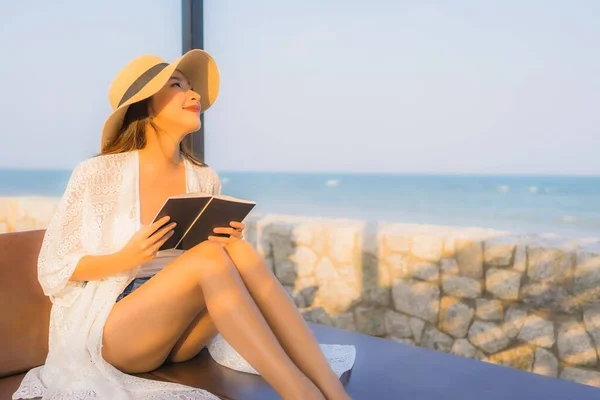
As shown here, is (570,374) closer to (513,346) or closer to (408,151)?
(513,346)

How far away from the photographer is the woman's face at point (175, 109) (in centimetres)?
201

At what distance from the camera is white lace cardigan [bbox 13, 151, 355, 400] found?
1.65 meters

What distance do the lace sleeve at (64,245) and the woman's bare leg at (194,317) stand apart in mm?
185

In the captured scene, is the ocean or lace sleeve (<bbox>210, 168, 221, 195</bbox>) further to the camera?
the ocean

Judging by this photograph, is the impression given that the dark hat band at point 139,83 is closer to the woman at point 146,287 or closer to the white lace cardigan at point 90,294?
the woman at point 146,287

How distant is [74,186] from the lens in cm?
182

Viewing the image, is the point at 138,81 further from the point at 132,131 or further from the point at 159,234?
the point at 159,234

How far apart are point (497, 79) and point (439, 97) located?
4.75ft

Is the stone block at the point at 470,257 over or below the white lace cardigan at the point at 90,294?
below

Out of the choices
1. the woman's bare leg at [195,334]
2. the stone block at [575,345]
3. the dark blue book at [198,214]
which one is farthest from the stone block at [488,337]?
the dark blue book at [198,214]

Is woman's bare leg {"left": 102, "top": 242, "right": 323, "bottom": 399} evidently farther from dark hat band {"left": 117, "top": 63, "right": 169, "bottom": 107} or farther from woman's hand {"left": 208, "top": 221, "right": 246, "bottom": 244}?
dark hat band {"left": 117, "top": 63, "right": 169, "bottom": 107}

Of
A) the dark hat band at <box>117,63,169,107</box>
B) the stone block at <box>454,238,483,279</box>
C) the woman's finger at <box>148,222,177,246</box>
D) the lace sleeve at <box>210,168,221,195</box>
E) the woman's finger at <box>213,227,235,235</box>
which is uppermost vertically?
the dark hat band at <box>117,63,169,107</box>

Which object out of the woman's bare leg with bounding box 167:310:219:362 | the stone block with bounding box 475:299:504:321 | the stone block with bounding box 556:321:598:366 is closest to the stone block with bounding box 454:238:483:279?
the stone block with bounding box 475:299:504:321

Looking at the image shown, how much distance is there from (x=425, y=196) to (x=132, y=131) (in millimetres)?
14984
